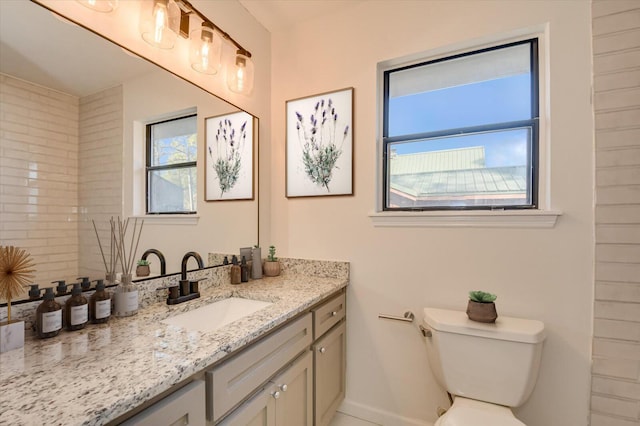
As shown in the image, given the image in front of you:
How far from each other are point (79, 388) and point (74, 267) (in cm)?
57

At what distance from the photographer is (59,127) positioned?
3.22 feet

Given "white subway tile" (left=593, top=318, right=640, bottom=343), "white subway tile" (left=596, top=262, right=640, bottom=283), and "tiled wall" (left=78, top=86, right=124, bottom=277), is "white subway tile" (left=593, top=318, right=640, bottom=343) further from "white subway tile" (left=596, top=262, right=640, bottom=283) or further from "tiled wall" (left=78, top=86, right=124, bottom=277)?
"tiled wall" (left=78, top=86, right=124, bottom=277)

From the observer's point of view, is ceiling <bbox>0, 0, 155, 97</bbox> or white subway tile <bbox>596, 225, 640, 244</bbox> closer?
ceiling <bbox>0, 0, 155, 97</bbox>

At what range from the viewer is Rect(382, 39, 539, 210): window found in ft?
4.93

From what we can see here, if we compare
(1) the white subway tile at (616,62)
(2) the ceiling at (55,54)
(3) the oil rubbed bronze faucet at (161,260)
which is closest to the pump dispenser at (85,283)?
(3) the oil rubbed bronze faucet at (161,260)

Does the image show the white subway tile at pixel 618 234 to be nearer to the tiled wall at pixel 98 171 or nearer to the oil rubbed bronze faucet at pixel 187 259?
the oil rubbed bronze faucet at pixel 187 259

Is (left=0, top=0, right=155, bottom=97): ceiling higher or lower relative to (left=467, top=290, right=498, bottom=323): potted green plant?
higher

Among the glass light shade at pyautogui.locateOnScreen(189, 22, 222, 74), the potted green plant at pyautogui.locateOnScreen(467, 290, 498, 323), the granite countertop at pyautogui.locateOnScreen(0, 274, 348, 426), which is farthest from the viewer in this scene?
the glass light shade at pyautogui.locateOnScreen(189, 22, 222, 74)

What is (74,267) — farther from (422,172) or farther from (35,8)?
(422,172)

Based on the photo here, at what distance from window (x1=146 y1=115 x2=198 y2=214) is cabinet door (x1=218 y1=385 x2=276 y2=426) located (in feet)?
3.05

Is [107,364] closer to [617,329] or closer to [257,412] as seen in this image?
[257,412]


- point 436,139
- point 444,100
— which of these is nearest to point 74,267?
point 436,139

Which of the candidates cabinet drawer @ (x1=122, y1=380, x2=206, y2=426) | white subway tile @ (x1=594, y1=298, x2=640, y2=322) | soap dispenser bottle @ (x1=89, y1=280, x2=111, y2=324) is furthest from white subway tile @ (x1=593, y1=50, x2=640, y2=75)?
soap dispenser bottle @ (x1=89, y1=280, x2=111, y2=324)

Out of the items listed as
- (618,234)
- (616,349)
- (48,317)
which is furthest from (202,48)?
(616,349)
